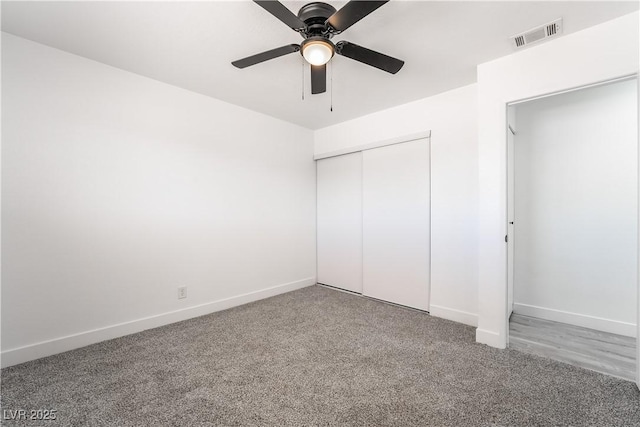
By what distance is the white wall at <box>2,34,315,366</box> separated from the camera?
82.6 inches

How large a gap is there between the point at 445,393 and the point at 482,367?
501 millimetres

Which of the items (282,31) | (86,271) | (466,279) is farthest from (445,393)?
(86,271)

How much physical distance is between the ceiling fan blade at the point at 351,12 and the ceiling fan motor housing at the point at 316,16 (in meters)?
0.15

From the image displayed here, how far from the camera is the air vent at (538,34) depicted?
6.28ft

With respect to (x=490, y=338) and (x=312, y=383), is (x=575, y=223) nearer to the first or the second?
(x=490, y=338)

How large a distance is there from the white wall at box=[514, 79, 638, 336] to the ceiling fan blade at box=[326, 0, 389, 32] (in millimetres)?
2640

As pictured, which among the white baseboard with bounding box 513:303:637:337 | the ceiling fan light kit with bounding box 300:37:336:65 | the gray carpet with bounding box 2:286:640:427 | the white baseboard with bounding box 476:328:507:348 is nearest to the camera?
the gray carpet with bounding box 2:286:640:427

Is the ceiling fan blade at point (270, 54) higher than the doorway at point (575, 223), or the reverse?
the ceiling fan blade at point (270, 54)

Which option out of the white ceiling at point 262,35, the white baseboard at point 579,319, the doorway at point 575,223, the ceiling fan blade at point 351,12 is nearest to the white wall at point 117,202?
the white ceiling at point 262,35

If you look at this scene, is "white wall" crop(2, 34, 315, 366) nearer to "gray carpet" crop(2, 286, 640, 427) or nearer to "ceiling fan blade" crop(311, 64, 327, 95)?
"gray carpet" crop(2, 286, 640, 427)

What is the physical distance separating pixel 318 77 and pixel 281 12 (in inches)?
23.6

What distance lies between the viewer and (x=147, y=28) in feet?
6.48

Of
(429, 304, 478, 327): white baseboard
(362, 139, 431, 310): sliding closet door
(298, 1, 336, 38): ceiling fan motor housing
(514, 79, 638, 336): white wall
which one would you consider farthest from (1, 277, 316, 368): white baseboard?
(514, 79, 638, 336): white wall

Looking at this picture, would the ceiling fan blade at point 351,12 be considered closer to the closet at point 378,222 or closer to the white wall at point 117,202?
the closet at point 378,222
